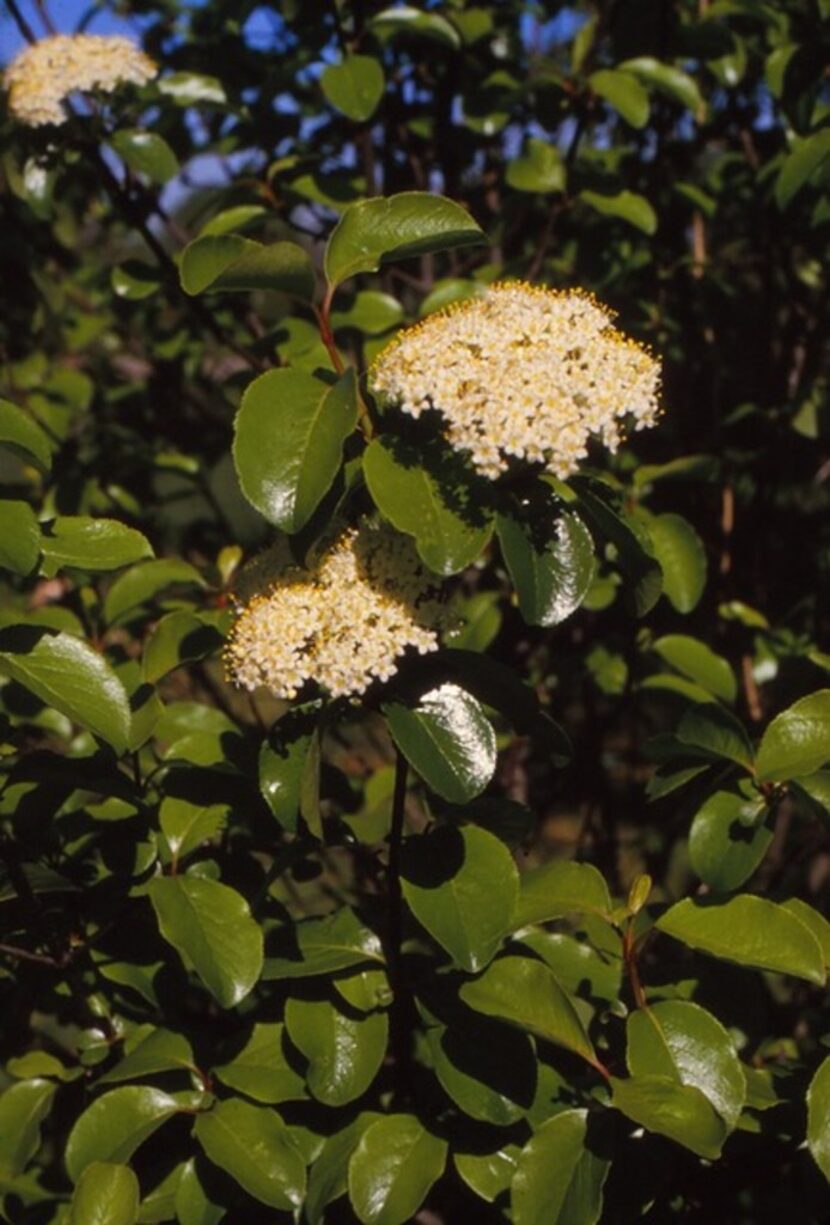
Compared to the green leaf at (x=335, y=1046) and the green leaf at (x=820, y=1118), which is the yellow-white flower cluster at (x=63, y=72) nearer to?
the green leaf at (x=335, y=1046)

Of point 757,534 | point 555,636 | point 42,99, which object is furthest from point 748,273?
point 42,99

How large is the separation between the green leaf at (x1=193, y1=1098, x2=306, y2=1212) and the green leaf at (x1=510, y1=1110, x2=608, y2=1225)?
239 mm

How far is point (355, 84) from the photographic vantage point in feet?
6.44

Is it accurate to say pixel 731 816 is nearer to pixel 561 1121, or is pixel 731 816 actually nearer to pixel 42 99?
pixel 561 1121

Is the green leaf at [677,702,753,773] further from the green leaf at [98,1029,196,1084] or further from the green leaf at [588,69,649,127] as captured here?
the green leaf at [588,69,649,127]

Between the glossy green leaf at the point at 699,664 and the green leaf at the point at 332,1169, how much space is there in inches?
29.6

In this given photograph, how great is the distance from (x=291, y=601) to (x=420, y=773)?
8.8 inches

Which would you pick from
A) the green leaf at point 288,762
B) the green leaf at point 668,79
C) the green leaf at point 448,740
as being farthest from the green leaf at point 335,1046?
the green leaf at point 668,79

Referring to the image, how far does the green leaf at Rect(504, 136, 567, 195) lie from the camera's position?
6.81 feet

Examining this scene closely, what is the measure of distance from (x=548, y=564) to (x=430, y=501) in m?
0.14

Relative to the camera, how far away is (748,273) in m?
3.41

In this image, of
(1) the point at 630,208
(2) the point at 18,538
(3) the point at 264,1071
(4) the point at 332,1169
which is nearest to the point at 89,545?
(2) the point at 18,538

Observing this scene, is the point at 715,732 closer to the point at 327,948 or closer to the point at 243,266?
the point at 327,948

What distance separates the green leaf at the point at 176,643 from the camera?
57.0 inches
